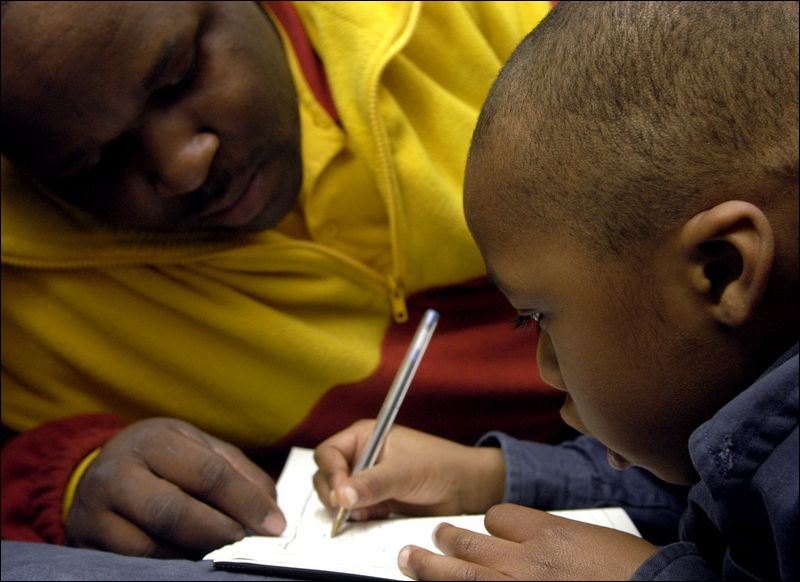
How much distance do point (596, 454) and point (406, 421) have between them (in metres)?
0.14

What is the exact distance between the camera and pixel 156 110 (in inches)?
25.9

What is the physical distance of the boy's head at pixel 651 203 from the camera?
0.38 metres

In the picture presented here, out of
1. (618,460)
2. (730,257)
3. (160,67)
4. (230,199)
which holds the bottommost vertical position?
(618,460)

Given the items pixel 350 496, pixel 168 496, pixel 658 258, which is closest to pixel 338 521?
pixel 350 496

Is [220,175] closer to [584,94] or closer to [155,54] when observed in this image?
[155,54]

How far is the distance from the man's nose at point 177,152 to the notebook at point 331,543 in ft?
0.80

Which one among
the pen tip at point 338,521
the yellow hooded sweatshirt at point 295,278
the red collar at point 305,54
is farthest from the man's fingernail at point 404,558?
the red collar at point 305,54

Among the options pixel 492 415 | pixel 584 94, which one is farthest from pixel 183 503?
pixel 584 94

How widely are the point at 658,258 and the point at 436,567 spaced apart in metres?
0.17

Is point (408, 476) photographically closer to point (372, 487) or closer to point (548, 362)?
point (372, 487)

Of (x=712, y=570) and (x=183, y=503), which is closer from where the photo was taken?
(x=712, y=570)

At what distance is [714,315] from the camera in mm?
398

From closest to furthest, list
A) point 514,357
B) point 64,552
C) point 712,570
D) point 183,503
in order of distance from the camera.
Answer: point 712,570
point 64,552
point 183,503
point 514,357

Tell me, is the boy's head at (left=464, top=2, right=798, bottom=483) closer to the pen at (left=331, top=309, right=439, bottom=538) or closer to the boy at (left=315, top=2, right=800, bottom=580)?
the boy at (left=315, top=2, right=800, bottom=580)
